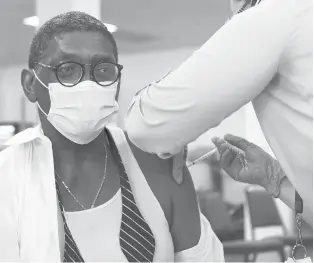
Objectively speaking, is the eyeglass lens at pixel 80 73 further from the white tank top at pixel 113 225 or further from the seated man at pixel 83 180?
the white tank top at pixel 113 225

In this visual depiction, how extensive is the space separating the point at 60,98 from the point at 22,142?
184mm

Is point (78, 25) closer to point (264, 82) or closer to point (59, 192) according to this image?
point (59, 192)

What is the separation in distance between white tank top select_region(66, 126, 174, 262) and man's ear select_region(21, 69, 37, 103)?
0.39m

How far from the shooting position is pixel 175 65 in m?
2.18

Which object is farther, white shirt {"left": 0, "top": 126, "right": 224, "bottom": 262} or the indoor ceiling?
the indoor ceiling

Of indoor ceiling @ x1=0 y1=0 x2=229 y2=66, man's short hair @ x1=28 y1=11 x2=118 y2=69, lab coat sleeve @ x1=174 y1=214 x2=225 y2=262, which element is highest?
indoor ceiling @ x1=0 y1=0 x2=229 y2=66

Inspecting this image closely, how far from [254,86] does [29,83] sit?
2.63 ft

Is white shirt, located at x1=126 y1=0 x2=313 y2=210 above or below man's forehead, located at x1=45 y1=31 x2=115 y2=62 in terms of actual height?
below

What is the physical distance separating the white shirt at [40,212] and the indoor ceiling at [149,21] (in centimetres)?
350

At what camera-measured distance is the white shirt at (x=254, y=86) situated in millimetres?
992

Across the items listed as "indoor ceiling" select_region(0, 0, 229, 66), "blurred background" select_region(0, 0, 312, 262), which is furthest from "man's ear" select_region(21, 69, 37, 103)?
"indoor ceiling" select_region(0, 0, 229, 66)

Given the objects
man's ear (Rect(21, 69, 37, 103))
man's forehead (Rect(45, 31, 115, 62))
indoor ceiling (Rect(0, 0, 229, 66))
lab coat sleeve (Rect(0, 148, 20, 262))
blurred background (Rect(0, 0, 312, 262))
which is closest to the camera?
lab coat sleeve (Rect(0, 148, 20, 262))

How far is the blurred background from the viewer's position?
129 inches

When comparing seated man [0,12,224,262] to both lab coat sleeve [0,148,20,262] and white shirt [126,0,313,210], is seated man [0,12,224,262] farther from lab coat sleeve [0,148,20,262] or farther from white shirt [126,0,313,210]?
white shirt [126,0,313,210]
